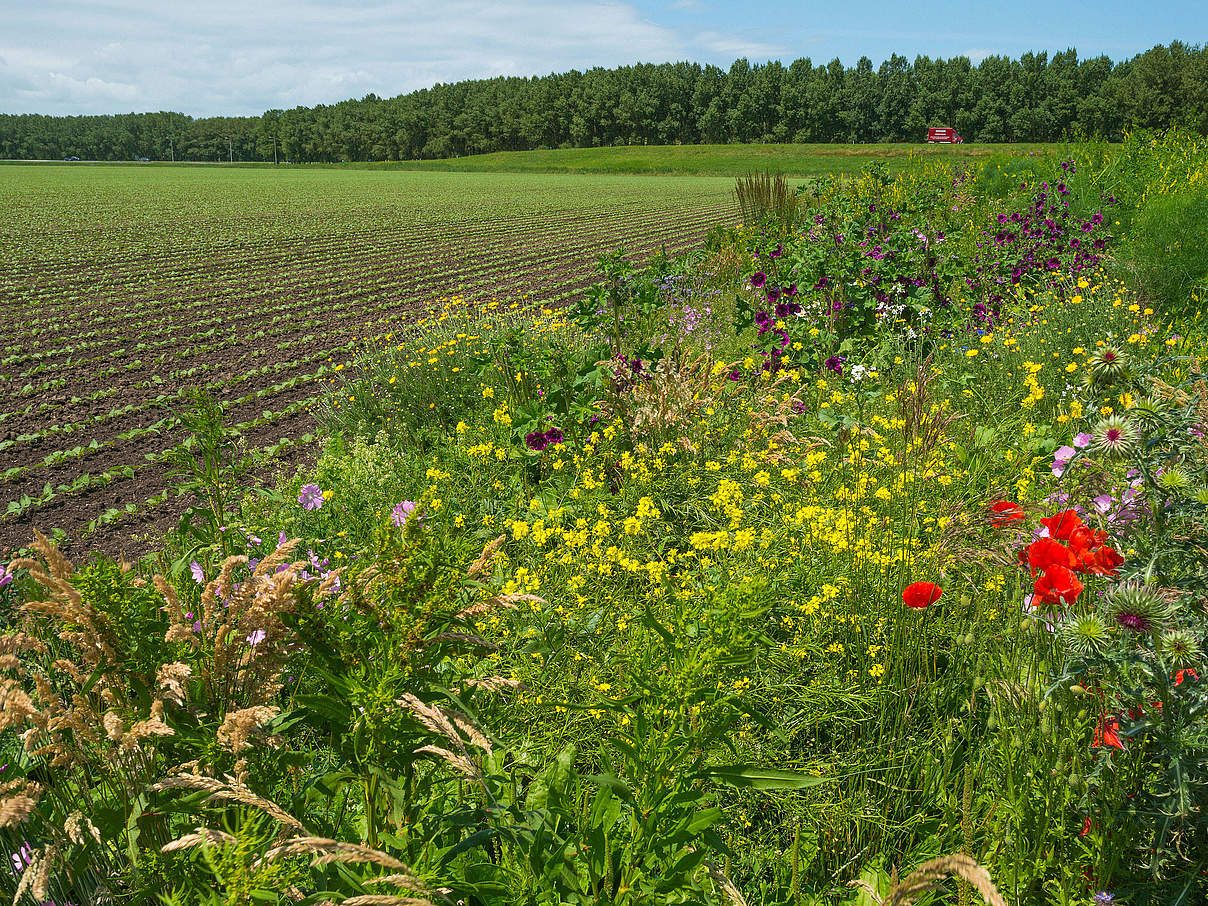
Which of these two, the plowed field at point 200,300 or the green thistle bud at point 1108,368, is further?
the plowed field at point 200,300

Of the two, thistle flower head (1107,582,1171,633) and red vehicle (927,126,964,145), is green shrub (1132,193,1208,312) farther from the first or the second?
red vehicle (927,126,964,145)

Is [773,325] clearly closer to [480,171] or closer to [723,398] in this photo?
[723,398]

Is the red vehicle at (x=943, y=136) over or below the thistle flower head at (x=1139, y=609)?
over

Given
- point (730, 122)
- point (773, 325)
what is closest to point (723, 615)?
point (773, 325)

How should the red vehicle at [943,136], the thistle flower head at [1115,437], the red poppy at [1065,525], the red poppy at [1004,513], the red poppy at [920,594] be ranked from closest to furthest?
the thistle flower head at [1115,437] < the red poppy at [1065,525] < the red poppy at [920,594] < the red poppy at [1004,513] < the red vehicle at [943,136]

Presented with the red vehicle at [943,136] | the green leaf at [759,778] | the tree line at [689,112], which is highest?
the tree line at [689,112]

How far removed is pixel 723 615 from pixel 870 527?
5.96 ft

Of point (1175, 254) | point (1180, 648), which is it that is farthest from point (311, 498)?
point (1175, 254)

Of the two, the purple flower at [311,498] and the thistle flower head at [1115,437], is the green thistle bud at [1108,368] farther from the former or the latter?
the purple flower at [311,498]

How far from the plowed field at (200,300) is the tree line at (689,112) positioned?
6509 cm

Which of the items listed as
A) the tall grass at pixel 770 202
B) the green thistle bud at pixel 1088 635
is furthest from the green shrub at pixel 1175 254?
the green thistle bud at pixel 1088 635

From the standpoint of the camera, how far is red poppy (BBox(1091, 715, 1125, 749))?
1.56 meters

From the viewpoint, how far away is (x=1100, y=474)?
2.11m

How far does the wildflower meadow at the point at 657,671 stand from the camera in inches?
47.3
